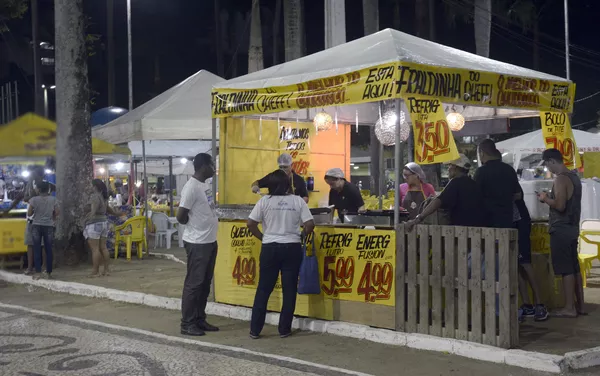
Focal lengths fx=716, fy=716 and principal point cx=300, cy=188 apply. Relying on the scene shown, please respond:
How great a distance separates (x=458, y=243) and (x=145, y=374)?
3.21 m

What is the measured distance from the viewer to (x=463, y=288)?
23.0 ft

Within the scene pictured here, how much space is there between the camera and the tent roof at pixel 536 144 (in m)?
21.0

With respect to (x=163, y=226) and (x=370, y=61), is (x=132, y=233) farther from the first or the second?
(x=370, y=61)

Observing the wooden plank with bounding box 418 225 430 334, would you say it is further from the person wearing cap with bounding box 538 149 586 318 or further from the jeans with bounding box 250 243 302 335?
the person wearing cap with bounding box 538 149 586 318

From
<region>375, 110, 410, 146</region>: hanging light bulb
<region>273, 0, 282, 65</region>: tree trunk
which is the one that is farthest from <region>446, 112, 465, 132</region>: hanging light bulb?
<region>273, 0, 282, 65</region>: tree trunk

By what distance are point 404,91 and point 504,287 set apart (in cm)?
220

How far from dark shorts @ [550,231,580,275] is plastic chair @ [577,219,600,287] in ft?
8.44

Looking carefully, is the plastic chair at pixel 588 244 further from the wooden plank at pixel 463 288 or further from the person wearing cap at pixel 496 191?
the wooden plank at pixel 463 288

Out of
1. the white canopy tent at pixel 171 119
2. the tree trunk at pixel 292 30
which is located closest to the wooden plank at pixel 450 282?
the white canopy tent at pixel 171 119

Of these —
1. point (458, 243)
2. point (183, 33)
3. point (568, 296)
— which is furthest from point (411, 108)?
point (183, 33)

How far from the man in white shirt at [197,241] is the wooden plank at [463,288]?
2.80m

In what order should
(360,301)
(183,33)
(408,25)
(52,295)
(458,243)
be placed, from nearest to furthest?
(458,243)
(360,301)
(52,295)
(408,25)
(183,33)

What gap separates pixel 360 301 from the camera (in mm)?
7906

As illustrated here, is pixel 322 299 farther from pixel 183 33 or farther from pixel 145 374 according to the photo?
pixel 183 33
